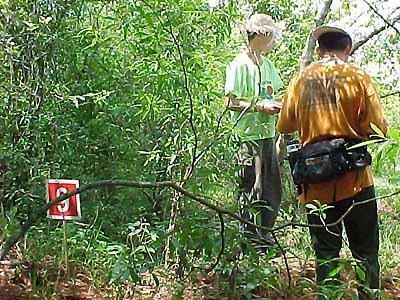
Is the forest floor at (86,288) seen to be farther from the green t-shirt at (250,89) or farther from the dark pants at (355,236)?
the green t-shirt at (250,89)

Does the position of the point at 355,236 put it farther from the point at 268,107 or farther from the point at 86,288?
the point at 86,288

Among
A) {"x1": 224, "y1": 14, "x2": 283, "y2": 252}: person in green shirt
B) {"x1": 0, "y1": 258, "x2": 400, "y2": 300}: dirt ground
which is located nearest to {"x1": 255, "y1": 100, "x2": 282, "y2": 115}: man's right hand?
{"x1": 224, "y1": 14, "x2": 283, "y2": 252}: person in green shirt

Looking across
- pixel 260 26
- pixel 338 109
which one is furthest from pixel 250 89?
pixel 338 109

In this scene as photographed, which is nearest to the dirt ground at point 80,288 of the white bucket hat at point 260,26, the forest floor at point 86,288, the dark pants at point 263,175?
the forest floor at point 86,288

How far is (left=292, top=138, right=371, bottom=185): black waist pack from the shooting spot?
9.51 feet

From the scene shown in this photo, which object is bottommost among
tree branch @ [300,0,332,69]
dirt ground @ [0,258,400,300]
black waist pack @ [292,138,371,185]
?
dirt ground @ [0,258,400,300]

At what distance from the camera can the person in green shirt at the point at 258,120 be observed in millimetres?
3639

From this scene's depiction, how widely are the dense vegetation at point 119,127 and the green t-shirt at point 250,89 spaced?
0.35 feet

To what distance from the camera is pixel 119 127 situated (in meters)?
4.24

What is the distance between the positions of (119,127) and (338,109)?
1712 mm

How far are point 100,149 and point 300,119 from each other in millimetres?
1702

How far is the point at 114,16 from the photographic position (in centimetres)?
400

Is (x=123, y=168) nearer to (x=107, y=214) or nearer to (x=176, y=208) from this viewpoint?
(x=107, y=214)

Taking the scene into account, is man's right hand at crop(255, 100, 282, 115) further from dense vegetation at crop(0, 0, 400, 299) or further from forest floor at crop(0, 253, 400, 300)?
forest floor at crop(0, 253, 400, 300)
